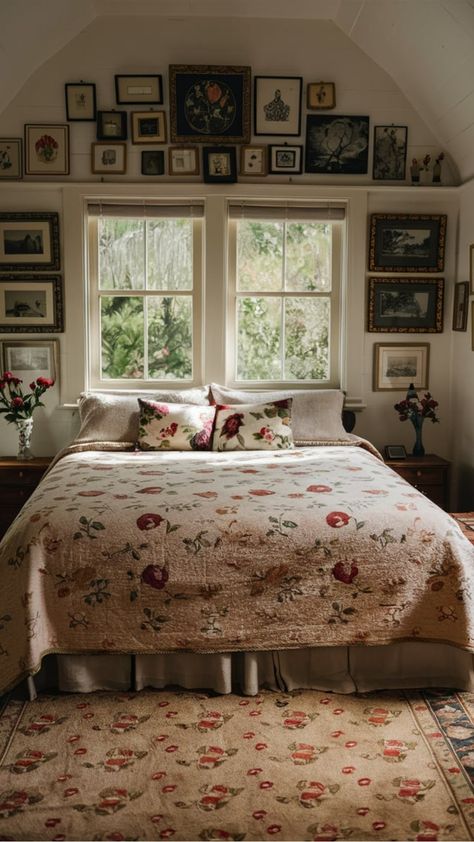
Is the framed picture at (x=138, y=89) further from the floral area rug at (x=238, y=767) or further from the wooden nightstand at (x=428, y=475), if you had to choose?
the floral area rug at (x=238, y=767)

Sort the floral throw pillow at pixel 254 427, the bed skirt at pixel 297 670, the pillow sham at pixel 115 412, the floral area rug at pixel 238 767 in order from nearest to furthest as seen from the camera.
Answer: the floral area rug at pixel 238 767
the bed skirt at pixel 297 670
the floral throw pillow at pixel 254 427
the pillow sham at pixel 115 412

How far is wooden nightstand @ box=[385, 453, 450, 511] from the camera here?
469cm

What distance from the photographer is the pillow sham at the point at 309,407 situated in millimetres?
4531

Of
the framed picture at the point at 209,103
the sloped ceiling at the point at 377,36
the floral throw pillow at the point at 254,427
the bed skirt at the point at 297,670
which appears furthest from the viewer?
the framed picture at the point at 209,103

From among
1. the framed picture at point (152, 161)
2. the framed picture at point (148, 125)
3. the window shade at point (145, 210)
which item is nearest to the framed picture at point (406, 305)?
the window shade at point (145, 210)

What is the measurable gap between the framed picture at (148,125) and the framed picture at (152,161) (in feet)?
0.24

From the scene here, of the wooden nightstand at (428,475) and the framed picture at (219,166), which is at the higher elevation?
the framed picture at (219,166)

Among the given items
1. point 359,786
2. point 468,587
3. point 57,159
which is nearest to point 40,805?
point 359,786

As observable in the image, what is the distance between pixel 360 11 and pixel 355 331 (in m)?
1.79

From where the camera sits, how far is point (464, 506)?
4980 mm

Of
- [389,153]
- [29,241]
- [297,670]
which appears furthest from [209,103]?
[297,670]

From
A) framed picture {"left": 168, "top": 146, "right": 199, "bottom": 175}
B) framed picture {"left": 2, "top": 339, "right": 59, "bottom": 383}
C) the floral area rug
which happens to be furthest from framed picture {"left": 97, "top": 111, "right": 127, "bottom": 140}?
the floral area rug

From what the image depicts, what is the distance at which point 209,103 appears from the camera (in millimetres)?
4816

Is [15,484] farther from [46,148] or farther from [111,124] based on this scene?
[111,124]
